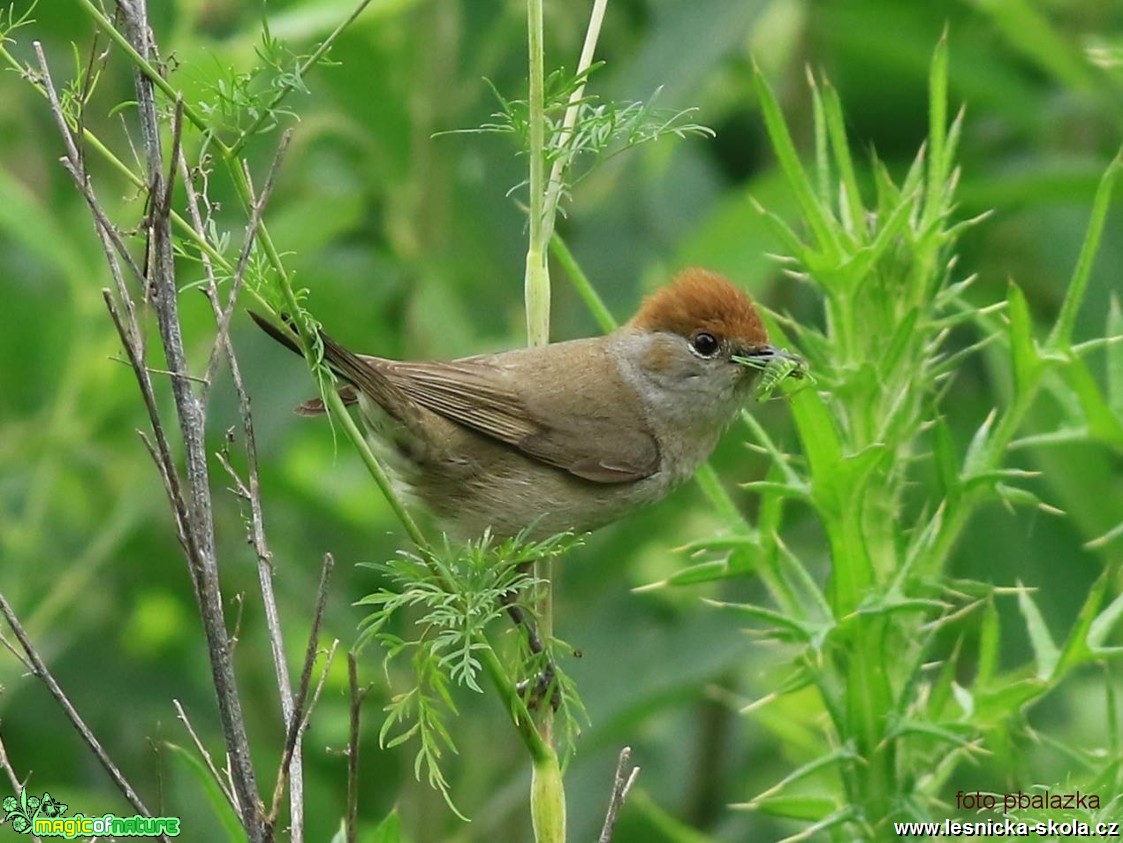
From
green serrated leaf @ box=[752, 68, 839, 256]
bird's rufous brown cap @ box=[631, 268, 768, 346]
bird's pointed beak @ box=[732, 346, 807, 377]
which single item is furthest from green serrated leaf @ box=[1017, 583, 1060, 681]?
bird's rufous brown cap @ box=[631, 268, 768, 346]

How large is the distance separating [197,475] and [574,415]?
210 cm

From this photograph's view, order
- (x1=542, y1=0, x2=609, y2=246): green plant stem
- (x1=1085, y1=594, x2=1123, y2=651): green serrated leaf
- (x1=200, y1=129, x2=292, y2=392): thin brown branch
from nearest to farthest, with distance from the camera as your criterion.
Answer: (x1=200, y1=129, x2=292, y2=392): thin brown branch
(x1=542, y1=0, x2=609, y2=246): green plant stem
(x1=1085, y1=594, x2=1123, y2=651): green serrated leaf


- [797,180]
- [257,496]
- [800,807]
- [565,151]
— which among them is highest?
[565,151]

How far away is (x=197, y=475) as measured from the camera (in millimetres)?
1842

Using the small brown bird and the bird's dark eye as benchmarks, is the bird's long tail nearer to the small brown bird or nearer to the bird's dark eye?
the small brown bird

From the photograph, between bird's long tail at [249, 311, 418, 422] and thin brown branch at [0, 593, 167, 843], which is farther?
bird's long tail at [249, 311, 418, 422]

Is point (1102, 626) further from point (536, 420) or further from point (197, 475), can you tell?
point (536, 420)

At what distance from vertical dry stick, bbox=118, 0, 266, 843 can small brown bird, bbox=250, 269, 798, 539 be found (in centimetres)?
137

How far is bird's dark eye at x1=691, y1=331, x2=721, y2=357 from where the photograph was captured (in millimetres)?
3785

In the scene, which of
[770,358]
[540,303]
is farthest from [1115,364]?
[540,303]

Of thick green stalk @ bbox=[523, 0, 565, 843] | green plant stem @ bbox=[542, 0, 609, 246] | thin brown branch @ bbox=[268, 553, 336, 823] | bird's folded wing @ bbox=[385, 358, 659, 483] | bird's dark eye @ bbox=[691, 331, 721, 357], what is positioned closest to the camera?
thin brown branch @ bbox=[268, 553, 336, 823]

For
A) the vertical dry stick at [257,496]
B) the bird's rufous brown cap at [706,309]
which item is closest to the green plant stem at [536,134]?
the vertical dry stick at [257,496]

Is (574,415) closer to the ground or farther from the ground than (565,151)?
closer to the ground
